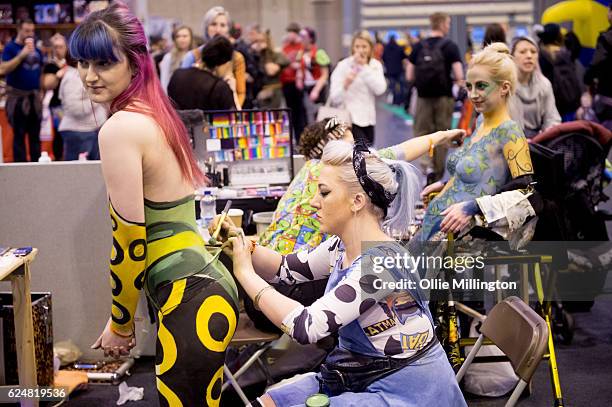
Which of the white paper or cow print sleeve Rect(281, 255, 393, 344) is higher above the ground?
the white paper

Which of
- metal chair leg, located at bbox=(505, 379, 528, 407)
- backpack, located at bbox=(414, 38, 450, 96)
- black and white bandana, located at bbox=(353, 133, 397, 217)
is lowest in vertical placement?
metal chair leg, located at bbox=(505, 379, 528, 407)

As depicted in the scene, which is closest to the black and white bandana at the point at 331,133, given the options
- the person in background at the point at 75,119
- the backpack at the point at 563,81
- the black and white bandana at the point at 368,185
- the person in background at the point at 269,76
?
the black and white bandana at the point at 368,185

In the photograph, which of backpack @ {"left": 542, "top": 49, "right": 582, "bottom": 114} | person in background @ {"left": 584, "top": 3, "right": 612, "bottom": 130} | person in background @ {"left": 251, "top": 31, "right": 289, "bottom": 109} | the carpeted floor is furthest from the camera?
person in background @ {"left": 251, "top": 31, "right": 289, "bottom": 109}

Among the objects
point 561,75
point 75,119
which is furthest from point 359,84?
point 75,119

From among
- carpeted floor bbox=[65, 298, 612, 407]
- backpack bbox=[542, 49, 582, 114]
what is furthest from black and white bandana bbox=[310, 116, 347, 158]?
backpack bbox=[542, 49, 582, 114]

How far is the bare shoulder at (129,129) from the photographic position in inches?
88.0

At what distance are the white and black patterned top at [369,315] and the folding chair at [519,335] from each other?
12.8 inches

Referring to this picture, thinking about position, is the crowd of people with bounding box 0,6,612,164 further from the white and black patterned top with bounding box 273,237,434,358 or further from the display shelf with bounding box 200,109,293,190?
the white and black patterned top with bounding box 273,237,434,358

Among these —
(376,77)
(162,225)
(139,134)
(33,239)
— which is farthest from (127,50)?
(376,77)

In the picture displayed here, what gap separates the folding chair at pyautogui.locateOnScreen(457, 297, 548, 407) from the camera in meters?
2.52

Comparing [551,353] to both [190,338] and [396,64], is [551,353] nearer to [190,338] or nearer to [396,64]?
[190,338]

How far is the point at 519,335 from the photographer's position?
104 inches

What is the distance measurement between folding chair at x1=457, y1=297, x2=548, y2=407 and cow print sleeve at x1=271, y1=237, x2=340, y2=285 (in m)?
0.57

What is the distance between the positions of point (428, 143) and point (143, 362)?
192cm
